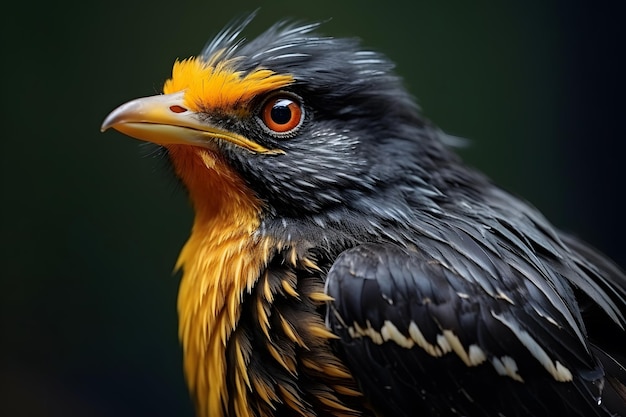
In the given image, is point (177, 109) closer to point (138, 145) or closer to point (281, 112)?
point (281, 112)

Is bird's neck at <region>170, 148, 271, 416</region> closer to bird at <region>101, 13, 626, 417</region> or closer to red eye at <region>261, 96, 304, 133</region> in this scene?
bird at <region>101, 13, 626, 417</region>

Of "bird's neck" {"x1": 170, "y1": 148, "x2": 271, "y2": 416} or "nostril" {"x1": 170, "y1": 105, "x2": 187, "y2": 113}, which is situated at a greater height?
"nostril" {"x1": 170, "y1": 105, "x2": 187, "y2": 113}

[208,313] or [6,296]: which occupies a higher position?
[208,313]

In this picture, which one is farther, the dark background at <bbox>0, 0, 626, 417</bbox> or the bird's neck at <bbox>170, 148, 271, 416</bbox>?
the dark background at <bbox>0, 0, 626, 417</bbox>

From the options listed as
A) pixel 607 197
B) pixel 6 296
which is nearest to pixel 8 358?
pixel 6 296

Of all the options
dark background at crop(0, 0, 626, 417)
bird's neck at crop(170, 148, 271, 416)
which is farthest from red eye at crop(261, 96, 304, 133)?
dark background at crop(0, 0, 626, 417)

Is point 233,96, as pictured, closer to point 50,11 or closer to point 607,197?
point 50,11
